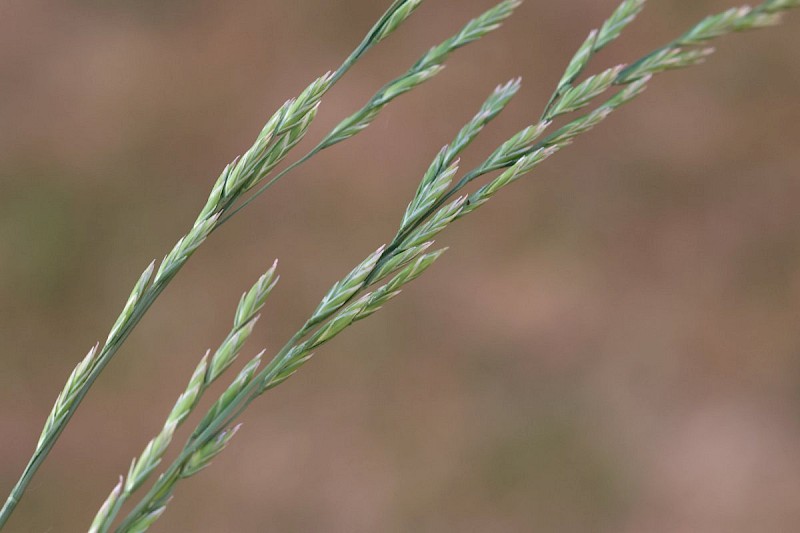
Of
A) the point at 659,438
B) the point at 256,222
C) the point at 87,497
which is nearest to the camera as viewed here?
the point at 87,497

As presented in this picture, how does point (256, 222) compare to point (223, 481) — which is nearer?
point (223, 481)

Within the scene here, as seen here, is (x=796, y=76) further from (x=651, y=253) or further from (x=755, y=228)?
(x=651, y=253)

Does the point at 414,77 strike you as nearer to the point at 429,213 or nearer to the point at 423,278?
the point at 429,213

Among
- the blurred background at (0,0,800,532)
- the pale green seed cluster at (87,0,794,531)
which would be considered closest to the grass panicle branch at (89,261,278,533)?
the pale green seed cluster at (87,0,794,531)

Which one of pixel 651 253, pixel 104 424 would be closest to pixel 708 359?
pixel 651 253

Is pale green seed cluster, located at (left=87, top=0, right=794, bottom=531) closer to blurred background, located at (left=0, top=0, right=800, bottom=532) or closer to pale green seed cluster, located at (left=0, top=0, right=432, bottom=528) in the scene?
pale green seed cluster, located at (left=0, top=0, right=432, bottom=528)

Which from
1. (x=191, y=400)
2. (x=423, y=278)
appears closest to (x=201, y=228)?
(x=191, y=400)

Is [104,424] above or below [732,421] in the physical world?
above

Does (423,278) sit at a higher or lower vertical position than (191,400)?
lower

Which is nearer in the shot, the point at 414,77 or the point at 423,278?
the point at 414,77
